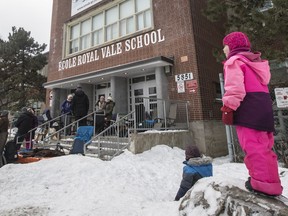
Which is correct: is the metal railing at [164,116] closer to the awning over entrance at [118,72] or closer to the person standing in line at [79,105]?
the awning over entrance at [118,72]

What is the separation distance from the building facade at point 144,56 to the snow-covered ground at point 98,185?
3.29 m

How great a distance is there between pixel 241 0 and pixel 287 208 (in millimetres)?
6763

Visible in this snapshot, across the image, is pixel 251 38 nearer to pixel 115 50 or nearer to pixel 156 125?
pixel 156 125

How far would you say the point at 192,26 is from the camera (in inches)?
396

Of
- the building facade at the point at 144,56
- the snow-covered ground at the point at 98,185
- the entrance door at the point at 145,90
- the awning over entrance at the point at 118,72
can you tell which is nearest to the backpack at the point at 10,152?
the snow-covered ground at the point at 98,185

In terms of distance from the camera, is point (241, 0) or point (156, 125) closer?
point (241, 0)

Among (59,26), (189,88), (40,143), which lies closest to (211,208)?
(189,88)

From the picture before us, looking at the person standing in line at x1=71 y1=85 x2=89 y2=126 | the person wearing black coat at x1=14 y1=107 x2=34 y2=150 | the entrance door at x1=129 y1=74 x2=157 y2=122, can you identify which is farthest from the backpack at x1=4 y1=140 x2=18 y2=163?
the entrance door at x1=129 y1=74 x2=157 y2=122

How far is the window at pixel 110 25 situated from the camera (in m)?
11.6

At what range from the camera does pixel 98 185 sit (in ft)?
16.2

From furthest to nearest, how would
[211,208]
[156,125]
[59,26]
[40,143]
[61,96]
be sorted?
1. [59,26]
2. [61,96]
3. [40,143]
4. [156,125]
5. [211,208]

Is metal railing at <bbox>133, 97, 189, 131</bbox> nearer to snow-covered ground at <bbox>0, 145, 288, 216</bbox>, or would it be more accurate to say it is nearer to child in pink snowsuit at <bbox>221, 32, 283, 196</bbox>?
snow-covered ground at <bbox>0, 145, 288, 216</bbox>

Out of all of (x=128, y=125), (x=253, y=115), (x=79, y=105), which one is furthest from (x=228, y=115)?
(x=79, y=105)

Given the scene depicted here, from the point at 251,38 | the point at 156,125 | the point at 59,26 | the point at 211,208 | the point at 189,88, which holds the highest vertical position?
the point at 59,26
